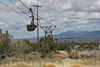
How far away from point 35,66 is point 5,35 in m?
26.5

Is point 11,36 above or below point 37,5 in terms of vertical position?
below

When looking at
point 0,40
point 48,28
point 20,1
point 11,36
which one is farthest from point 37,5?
point 20,1

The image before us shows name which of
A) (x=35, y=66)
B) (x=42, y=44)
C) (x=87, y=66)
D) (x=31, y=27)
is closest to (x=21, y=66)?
(x=35, y=66)

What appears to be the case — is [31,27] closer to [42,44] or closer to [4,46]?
[4,46]

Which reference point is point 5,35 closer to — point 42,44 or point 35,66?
point 42,44

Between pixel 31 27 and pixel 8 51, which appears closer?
pixel 31 27

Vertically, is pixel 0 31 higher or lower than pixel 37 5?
lower

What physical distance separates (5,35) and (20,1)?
23129 millimetres

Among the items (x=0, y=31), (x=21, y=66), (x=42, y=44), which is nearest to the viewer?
(x=21, y=66)

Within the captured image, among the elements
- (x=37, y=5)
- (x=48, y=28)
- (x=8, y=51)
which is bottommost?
(x=8, y=51)

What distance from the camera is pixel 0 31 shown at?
40281 millimetres

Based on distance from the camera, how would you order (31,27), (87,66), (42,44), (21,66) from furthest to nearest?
(42,44) → (31,27) → (87,66) → (21,66)

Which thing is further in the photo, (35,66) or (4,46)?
(4,46)

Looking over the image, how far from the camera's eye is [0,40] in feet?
132
